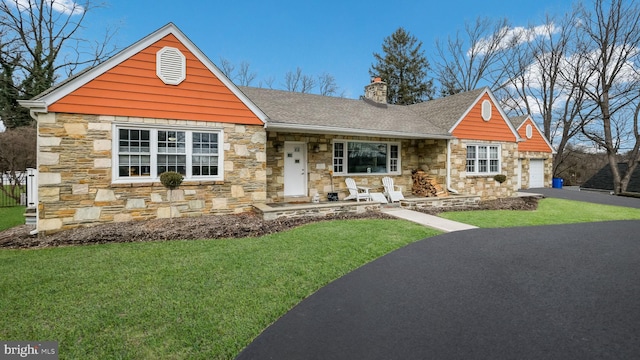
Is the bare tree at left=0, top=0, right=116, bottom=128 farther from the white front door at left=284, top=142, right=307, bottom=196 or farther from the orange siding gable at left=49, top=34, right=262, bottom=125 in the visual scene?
the white front door at left=284, top=142, right=307, bottom=196

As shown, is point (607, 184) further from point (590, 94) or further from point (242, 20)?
point (242, 20)

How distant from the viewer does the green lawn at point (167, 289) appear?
8.75 ft

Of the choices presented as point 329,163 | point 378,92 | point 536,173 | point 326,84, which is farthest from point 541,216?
point 326,84

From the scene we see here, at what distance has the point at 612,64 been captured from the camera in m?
18.7

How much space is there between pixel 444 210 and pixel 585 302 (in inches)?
271

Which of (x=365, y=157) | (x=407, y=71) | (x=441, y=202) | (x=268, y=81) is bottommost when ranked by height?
(x=441, y=202)

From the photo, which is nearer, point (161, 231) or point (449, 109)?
point (161, 231)

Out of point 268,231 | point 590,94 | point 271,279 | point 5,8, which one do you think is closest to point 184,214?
point 268,231

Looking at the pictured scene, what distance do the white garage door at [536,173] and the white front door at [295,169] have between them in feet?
64.8

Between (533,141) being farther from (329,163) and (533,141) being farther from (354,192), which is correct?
(329,163)

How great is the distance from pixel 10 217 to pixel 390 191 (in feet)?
44.0

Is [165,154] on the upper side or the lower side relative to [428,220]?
upper

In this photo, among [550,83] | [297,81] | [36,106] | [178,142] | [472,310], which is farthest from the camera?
[297,81]

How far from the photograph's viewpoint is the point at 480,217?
8.99 m
